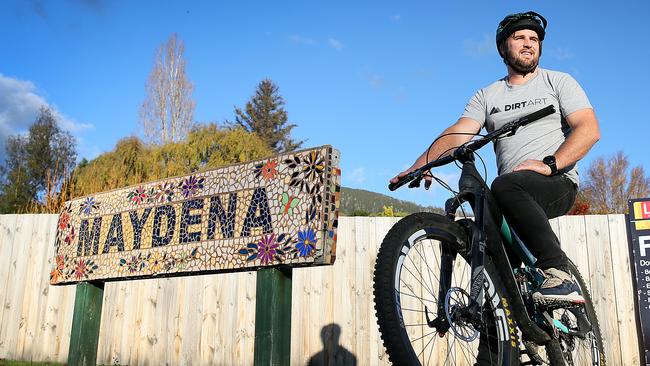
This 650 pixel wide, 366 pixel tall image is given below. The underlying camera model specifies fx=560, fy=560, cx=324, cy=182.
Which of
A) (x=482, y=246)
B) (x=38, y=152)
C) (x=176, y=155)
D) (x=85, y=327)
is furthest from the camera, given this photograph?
(x=38, y=152)

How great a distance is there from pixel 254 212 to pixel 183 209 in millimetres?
904

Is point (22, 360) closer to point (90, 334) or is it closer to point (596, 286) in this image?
point (90, 334)

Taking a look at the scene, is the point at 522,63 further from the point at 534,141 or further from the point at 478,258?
the point at 478,258

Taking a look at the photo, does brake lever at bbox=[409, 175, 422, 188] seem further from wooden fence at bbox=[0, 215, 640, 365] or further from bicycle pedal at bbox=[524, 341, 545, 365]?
wooden fence at bbox=[0, 215, 640, 365]

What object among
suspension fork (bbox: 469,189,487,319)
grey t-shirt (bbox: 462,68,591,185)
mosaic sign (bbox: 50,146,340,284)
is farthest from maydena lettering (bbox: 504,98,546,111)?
mosaic sign (bbox: 50,146,340,284)

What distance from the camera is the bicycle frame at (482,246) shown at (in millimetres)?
2375

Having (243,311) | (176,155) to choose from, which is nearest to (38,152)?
(176,155)

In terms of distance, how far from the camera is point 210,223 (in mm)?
4582

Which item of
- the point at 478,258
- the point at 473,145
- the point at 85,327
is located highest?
the point at 473,145

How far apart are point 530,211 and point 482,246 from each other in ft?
0.97

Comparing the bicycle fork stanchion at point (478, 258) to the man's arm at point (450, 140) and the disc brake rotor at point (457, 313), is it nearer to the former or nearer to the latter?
the disc brake rotor at point (457, 313)

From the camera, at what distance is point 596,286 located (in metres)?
6.71

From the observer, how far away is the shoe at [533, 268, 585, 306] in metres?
2.46

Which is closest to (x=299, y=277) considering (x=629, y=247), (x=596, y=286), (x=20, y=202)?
(x=596, y=286)
